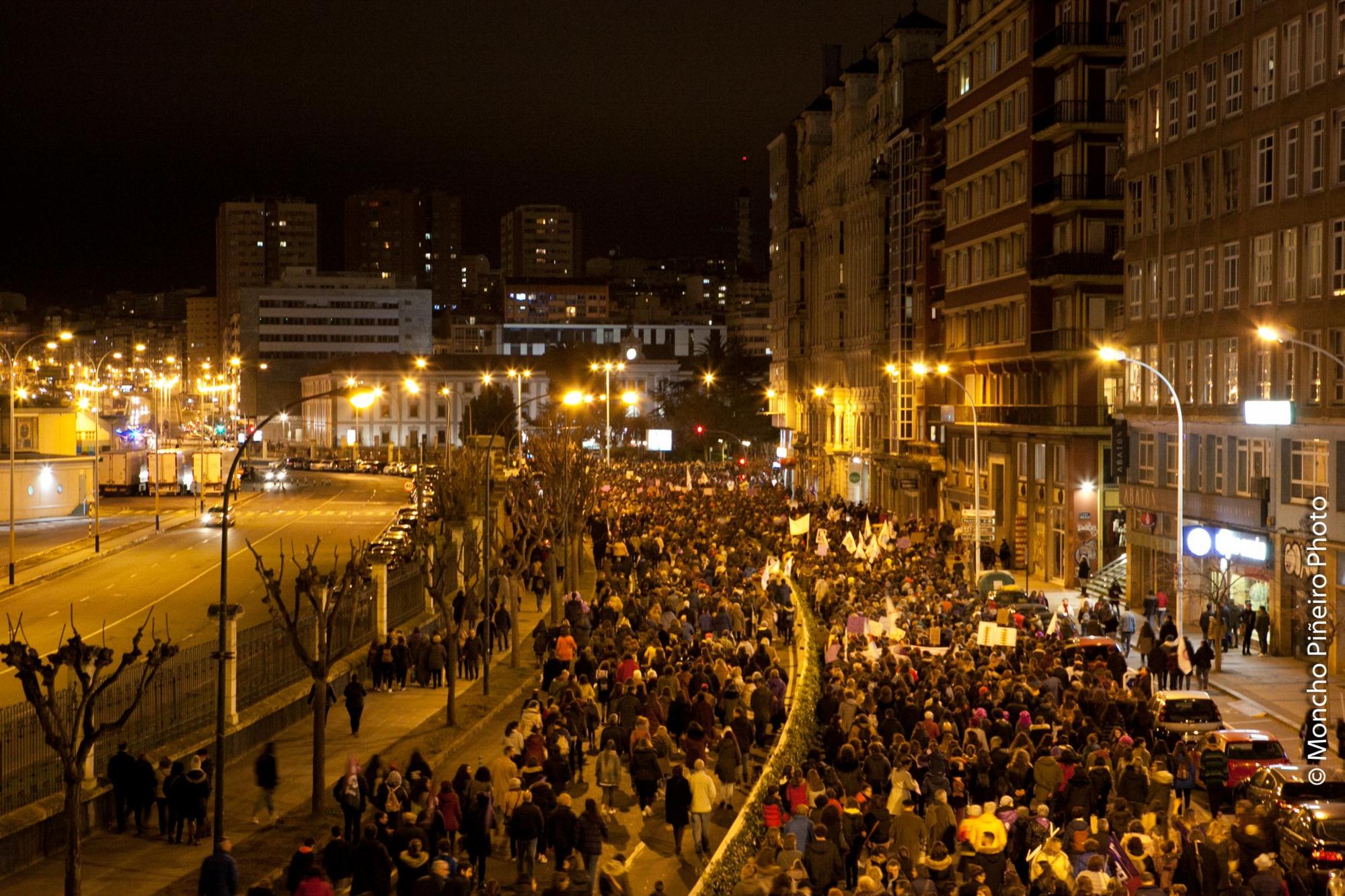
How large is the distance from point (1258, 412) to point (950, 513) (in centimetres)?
3097

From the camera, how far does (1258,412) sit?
1412 inches

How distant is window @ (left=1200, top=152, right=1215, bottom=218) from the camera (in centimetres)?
4159

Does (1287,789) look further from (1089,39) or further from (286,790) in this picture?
(1089,39)

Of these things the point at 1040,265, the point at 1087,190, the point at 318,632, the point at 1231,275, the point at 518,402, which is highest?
the point at 1087,190

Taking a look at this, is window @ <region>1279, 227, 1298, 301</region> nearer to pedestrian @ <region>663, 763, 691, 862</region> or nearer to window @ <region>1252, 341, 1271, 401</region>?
window @ <region>1252, 341, 1271, 401</region>

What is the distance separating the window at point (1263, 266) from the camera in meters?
38.5

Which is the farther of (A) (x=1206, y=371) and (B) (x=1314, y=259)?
(A) (x=1206, y=371)

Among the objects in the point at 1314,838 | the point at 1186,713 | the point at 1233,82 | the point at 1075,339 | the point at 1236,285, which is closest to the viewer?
the point at 1314,838

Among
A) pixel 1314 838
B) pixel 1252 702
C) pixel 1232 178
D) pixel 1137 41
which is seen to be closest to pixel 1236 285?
pixel 1232 178

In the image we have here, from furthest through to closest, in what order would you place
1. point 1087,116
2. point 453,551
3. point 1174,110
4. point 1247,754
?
1. point 1087,116
2. point 453,551
3. point 1174,110
4. point 1247,754

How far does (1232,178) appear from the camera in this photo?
133 ft

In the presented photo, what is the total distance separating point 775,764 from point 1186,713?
7.60m

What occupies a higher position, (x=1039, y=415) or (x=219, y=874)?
(x=1039, y=415)

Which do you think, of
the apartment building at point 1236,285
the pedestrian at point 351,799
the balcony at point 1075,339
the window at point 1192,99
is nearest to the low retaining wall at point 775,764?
the pedestrian at point 351,799
